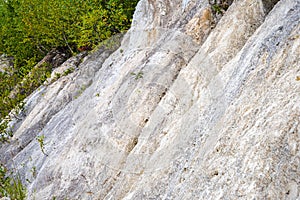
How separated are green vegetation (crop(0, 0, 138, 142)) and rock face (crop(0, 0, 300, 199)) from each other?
4025 mm

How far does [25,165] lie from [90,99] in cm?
388

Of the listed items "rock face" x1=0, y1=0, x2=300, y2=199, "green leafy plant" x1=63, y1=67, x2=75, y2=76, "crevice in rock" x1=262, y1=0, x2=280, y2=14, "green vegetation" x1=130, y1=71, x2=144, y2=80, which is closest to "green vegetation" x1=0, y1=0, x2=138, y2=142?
"green leafy plant" x1=63, y1=67, x2=75, y2=76

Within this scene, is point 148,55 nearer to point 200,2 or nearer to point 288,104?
point 200,2

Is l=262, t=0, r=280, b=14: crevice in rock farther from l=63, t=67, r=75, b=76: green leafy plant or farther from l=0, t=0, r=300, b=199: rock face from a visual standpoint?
l=63, t=67, r=75, b=76: green leafy plant

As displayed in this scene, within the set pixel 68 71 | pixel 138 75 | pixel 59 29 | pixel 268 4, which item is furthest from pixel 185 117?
pixel 59 29

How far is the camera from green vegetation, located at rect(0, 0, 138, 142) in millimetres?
19625

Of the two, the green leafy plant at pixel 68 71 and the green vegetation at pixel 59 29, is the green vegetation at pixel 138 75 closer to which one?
the green vegetation at pixel 59 29

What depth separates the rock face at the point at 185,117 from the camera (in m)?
5.29

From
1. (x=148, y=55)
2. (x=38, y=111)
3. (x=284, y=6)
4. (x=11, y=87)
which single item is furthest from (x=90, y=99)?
(x=11, y=87)

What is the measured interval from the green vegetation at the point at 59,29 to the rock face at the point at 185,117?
158 inches

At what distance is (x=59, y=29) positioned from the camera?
78.5 ft

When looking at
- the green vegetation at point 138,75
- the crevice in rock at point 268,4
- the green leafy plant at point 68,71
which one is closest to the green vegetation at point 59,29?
the green leafy plant at point 68,71

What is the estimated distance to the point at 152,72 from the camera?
11.2m

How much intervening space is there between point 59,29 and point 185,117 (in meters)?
17.8
